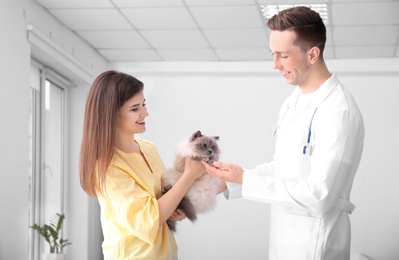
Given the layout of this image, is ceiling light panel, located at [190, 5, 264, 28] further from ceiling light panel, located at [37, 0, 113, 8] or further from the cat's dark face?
the cat's dark face

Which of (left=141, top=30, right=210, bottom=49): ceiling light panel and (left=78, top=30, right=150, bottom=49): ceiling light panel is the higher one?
(left=78, top=30, right=150, bottom=49): ceiling light panel

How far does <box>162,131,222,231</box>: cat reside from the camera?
2863mm

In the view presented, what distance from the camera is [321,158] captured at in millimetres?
2424

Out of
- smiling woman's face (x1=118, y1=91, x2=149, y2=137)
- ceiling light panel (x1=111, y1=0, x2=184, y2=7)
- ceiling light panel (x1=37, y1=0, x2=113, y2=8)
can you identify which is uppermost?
ceiling light panel (x1=37, y1=0, x2=113, y2=8)

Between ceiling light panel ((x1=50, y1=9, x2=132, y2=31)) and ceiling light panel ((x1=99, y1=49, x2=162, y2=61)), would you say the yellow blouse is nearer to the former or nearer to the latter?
ceiling light panel ((x1=50, y1=9, x2=132, y2=31))

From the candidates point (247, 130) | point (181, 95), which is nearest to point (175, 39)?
point (181, 95)

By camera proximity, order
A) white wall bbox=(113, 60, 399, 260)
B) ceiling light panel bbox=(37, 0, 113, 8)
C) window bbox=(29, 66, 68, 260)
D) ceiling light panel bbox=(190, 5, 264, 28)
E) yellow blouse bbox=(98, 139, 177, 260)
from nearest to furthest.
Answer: yellow blouse bbox=(98, 139, 177, 260) → ceiling light panel bbox=(37, 0, 113, 8) → ceiling light panel bbox=(190, 5, 264, 28) → window bbox=(29, 66, 68, 260) → white wall bbox=(113, 60, 399, 260)

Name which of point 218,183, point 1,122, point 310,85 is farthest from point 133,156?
point 1,122

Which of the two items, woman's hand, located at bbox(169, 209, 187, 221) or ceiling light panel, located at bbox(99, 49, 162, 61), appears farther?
ceiling light panel, located at bbox(99, 49, 162, 61)

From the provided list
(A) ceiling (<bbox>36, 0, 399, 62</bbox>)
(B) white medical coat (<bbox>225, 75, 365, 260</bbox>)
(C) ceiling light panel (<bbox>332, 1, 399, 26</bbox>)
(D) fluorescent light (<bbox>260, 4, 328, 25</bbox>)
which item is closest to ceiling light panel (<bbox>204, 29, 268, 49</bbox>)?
(A) ceiling (<bbox>36, 0, 399, 62</bbox>)

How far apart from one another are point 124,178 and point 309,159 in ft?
2.43

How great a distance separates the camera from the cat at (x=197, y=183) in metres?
2.86

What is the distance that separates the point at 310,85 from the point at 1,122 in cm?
367

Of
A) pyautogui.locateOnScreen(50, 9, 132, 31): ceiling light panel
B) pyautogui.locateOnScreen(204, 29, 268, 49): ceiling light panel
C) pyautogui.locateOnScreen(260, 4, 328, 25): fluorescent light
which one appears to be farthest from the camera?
pyautogui.locateOnScreen(204, 29, 268, 49): ceiling light panel
